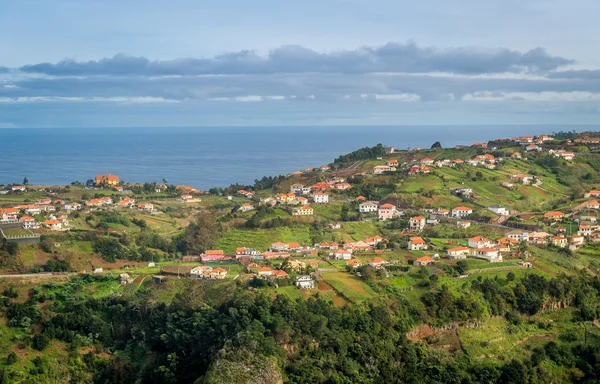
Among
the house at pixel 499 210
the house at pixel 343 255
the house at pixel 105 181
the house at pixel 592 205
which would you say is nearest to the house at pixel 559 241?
the house at pixel 499 210

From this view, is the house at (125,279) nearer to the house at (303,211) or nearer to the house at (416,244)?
the house at (303,211)

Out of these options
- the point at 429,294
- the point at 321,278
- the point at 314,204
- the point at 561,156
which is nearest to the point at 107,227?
the point at 314,204

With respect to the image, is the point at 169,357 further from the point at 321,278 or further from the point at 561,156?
the point at 561,156

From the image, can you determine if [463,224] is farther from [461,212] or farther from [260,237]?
[260,237]

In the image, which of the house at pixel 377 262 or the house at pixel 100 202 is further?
the house at pixel 100 202

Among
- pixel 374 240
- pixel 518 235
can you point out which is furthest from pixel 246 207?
pixel 518 235

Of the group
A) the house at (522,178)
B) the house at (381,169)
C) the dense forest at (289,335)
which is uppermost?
the house at (381,169)

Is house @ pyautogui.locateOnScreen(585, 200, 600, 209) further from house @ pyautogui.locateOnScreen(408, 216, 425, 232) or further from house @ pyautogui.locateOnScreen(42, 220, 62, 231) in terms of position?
house @ pyautogui.locateOnScreen(42, 220, 62, 231)
